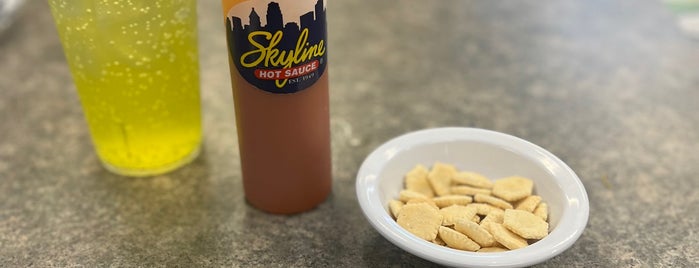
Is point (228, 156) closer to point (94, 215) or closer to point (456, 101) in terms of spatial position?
point (94, 215)

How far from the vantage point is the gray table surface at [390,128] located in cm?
65

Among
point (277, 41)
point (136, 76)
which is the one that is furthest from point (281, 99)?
point (136, 76)

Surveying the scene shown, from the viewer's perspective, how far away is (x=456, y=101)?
890 millimetres

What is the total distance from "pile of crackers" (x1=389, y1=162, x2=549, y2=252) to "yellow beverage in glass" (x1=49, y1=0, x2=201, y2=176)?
253mm

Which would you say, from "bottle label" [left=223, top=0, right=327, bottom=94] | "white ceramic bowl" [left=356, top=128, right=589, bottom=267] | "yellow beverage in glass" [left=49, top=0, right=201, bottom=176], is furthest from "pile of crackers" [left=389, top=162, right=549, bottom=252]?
"yellow beverage in glass" [left=49, top=0, right=201, bottom=176]

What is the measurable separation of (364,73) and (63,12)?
43 centimetres

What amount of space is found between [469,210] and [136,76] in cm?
35

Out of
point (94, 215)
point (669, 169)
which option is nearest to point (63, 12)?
point (94, 215)

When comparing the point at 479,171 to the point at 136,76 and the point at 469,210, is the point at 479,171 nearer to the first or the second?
the point at 469,210

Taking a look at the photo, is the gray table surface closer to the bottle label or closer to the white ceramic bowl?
the white ceramic bowl

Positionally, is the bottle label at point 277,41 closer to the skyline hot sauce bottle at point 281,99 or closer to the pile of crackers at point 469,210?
the skyline hot sauce bottle at point 281,99

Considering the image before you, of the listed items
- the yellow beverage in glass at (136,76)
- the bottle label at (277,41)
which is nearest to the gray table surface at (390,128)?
the yellow beverage in glass at (136,76)

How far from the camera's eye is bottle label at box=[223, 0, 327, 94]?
0.55m

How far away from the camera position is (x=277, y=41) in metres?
0.56
